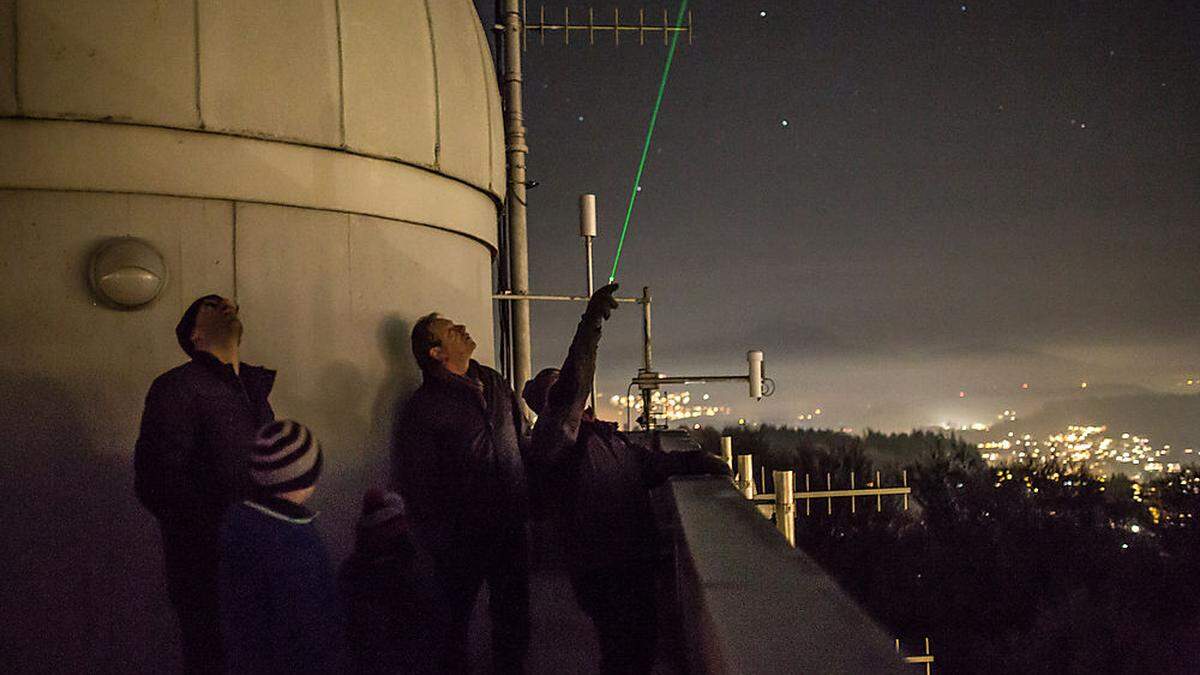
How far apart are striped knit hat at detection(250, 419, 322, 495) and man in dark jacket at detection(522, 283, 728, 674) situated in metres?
1.30

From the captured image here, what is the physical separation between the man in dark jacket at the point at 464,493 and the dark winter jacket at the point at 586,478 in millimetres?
215

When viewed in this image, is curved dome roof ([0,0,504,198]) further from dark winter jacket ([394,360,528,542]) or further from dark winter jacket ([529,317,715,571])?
dark winter jacket ([529,317,715,571])

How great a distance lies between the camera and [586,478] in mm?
3850

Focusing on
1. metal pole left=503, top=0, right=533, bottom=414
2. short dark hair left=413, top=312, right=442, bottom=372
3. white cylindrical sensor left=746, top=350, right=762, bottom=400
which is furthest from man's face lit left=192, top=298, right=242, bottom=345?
white cylindrical sensor left=746, top=350, right=762, bottom=400

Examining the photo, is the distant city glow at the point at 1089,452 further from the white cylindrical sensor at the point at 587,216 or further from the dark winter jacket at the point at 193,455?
the dark winter jacket at the point at 193,455

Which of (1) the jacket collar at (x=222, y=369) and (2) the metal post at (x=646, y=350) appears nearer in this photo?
(1) the jacket collar at (x=222, y=369)

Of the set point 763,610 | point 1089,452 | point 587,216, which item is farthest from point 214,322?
point 1089,452

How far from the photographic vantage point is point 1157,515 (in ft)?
118

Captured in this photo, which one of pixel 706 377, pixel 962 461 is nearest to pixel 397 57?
pixel 706 377

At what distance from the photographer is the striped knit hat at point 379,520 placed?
282 centimetres

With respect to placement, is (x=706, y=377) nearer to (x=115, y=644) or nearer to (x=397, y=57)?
(x=397, y=57)

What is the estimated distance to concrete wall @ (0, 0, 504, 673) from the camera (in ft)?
13.6

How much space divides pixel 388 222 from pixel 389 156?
0.34 meters

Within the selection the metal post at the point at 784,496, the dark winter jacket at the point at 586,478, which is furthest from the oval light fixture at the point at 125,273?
the metal post at the point at 784,496
